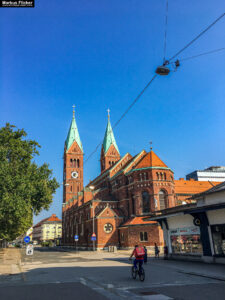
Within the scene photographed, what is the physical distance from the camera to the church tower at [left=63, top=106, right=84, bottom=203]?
7712 cm

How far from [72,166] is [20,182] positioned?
52.6m

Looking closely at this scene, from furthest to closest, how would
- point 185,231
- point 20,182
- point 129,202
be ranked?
point 129,202 < point 20,182 < point 185,231

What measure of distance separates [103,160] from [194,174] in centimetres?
7484

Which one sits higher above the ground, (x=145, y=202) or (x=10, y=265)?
(x=145, y=202)

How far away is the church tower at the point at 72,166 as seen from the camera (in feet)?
253

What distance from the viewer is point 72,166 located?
78875mm

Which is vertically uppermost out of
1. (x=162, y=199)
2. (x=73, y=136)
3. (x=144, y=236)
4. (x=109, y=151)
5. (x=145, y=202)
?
(x=73, y=136)

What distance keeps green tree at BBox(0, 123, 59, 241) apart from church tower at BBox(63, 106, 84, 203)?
44533 mm

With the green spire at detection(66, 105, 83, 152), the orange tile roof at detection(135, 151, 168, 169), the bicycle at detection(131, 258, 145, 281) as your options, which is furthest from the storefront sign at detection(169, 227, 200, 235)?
the green spire at detection(66, 105, 83, 152)

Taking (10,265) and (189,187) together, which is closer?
(10,265)

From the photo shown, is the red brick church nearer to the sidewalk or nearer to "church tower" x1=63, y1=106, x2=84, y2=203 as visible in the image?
"church tower" x1=63, y1=106, x2=84, y2=203

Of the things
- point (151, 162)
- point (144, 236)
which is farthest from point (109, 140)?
point (144, 236)

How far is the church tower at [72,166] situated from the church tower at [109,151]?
23.9ft

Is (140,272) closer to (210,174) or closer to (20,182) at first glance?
(20,182)
